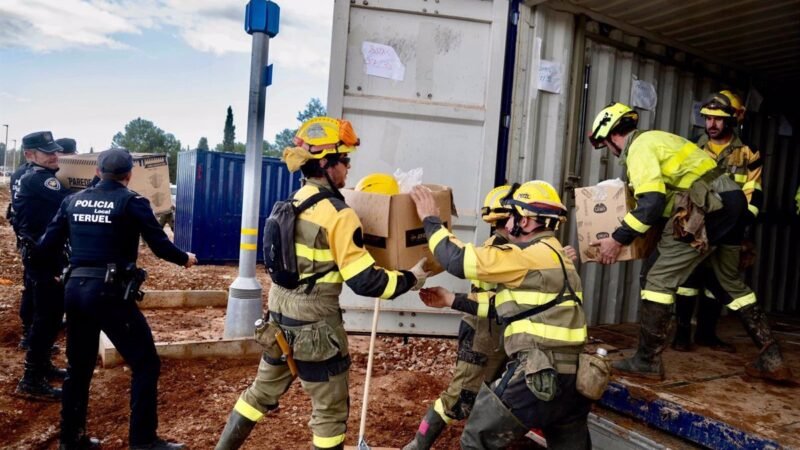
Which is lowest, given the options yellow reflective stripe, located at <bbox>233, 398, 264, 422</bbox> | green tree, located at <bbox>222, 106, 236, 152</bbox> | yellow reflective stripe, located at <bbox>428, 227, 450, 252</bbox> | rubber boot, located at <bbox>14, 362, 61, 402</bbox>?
rubber boot, located at <bbox>14, 362, 61, 402</bbox>

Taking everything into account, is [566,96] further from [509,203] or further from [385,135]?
[509,203]

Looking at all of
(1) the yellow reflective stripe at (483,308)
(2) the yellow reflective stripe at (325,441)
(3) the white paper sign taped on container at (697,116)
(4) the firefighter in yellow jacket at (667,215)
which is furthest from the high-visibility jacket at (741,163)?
(2) the yellow reflective stripe at (325,441)

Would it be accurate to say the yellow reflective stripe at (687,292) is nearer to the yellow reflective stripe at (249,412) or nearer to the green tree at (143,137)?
the yellow reflective stripe at (249,412)

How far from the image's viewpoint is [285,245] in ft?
9.53

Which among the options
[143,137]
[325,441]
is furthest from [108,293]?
[143,137]

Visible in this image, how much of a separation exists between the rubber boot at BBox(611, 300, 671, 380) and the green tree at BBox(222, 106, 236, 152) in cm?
5913

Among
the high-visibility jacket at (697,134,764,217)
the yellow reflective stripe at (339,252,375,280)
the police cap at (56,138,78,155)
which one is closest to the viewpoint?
the yellow reflective stripe at (339,252,375,280)

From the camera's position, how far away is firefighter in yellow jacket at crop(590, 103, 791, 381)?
371 cm

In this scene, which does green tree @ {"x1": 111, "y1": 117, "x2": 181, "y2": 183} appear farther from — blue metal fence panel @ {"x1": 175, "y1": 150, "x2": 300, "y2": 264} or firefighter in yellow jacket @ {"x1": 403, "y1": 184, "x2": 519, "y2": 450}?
firefighter in yellow jacket @ {"x1": 403, "y1": 184, "x2": 519, "y2": 450}

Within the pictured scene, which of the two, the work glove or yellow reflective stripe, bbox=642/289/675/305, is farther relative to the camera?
yellow reflective stripe, bbox=642/289/675/305

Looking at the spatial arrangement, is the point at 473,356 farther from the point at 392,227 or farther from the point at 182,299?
the point at 182,299

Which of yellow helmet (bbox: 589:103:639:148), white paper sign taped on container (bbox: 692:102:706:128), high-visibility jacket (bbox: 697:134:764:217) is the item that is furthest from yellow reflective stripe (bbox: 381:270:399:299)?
white paper sign taped on container (bbox: 692:102:706:128)

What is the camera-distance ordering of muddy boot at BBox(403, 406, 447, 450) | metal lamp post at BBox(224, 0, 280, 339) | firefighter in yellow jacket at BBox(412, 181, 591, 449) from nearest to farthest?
firefighter in yellow jacket at BBox(412, 181, 591, 449), muddy boot at BBox(403, 406, 447, 450), metal lamp post at BBox(224, 0, 280, 339)

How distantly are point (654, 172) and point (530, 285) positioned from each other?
4.71 ft
